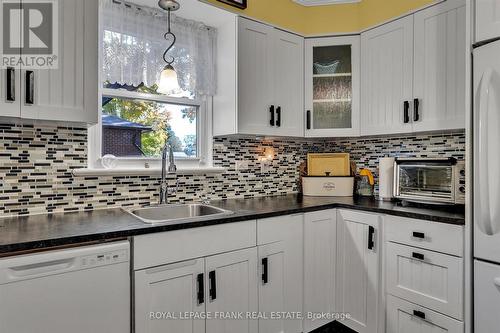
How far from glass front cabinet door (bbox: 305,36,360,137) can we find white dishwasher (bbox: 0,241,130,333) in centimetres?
180

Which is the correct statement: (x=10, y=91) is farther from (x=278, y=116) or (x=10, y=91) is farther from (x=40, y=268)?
(x=278, y=116)

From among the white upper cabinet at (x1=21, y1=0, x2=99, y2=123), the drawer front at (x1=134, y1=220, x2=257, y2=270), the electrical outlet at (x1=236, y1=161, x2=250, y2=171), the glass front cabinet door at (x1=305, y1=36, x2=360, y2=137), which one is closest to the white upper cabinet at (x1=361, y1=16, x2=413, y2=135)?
the glass front cabinet door at (x1=305, y1=36, x2=360, y2=137)

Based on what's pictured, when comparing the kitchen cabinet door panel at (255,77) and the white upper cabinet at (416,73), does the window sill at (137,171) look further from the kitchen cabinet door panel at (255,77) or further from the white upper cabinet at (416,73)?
the white upper cabinet at (416,73)

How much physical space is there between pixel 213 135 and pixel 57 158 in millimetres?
1057

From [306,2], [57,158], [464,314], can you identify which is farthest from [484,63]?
[57,158]

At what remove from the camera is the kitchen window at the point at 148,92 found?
1.96m

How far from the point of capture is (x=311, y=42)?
102 inches

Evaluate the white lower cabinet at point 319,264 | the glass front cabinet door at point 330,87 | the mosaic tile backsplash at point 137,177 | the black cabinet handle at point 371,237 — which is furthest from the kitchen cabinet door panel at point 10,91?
the black cabinet handle at point 371,237

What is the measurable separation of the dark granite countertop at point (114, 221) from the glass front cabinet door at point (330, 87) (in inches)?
25.8

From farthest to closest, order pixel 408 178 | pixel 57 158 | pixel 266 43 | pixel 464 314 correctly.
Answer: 1. pixel 266 43
2. pixel 408 178
3. pixel 57 158
4. pixel 464 314

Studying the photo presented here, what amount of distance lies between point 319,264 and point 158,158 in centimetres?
135

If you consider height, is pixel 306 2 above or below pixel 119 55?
above

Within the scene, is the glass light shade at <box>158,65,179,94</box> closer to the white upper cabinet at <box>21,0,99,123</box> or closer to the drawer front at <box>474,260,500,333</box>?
the white upper cabinet at <box>21,0,99,123</box>

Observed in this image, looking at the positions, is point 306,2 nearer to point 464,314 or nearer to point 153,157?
point 153,157
